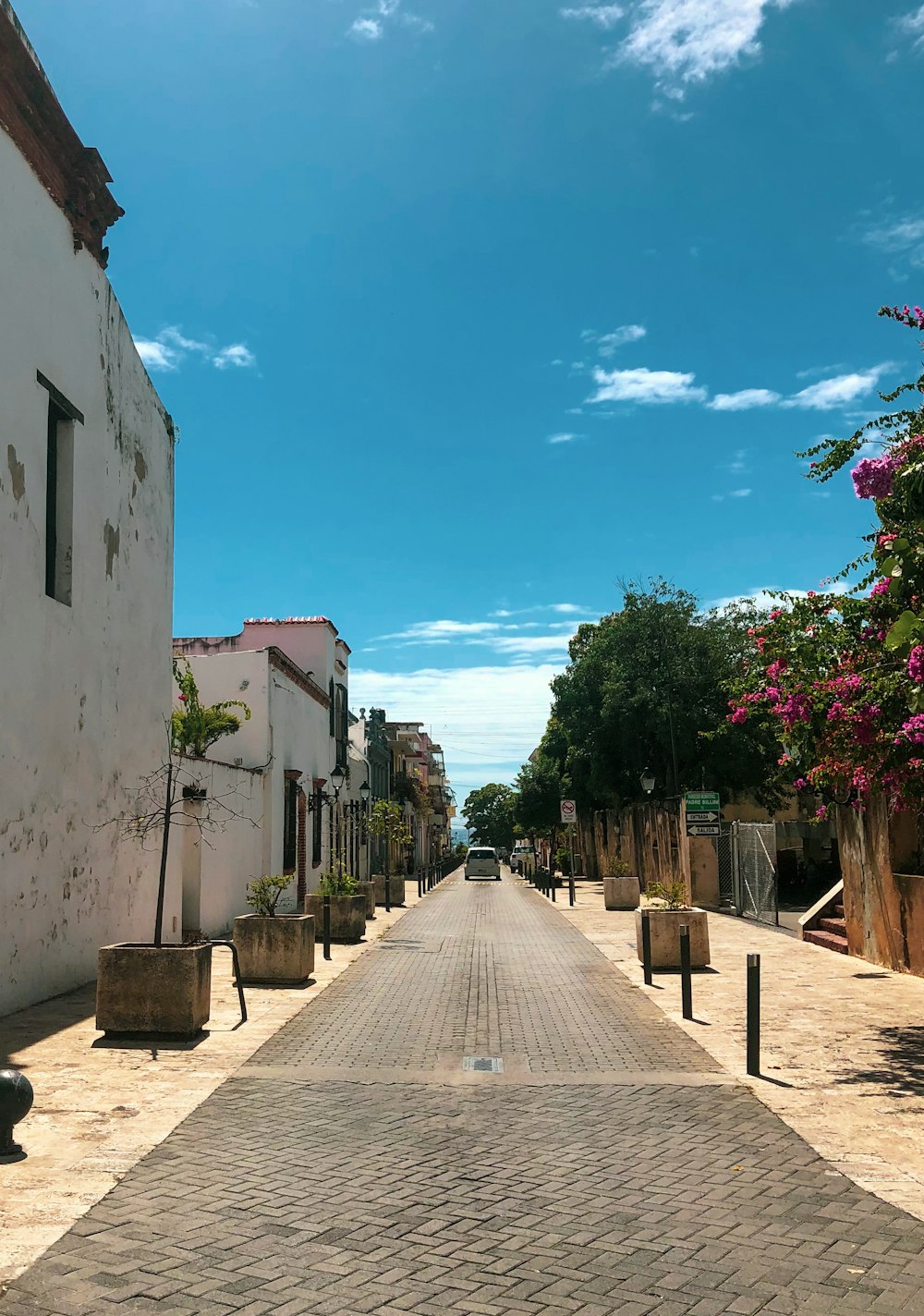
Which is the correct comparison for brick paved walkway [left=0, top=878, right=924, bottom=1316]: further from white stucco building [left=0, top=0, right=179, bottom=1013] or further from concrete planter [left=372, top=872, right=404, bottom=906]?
concrete planter [left=372, top=872, right=404, bottom=906]

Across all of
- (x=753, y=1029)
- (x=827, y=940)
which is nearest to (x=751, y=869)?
(x=827, y=940)

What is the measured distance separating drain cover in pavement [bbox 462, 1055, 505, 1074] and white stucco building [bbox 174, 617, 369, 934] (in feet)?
36.9

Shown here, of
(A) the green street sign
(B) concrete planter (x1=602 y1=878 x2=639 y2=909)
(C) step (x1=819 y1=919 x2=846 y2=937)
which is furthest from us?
(B) concrete planter (x1=602 y1=878 x2=639 y2=909)

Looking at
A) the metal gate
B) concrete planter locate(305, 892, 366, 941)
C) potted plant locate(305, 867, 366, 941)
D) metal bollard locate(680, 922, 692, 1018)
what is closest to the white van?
the metal gate

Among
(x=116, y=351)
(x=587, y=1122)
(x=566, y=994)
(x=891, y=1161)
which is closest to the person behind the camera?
(x=891, y=1161)

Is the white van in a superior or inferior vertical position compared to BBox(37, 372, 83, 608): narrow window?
inferior

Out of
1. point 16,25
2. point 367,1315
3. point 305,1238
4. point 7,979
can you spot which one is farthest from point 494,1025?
point 16,25

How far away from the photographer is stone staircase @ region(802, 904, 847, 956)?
17219 mm

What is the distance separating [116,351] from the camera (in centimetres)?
1484

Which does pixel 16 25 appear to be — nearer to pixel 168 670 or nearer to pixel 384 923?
pixel 168 670

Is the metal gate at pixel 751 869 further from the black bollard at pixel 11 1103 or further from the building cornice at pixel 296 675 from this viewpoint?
the black bollard at pixel 11 1103

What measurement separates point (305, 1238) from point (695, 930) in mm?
10865

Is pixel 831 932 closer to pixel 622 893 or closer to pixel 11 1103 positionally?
pixel 622 893

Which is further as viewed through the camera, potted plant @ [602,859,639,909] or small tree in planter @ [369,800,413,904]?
small tree in planter @ [369,800,413,904]
